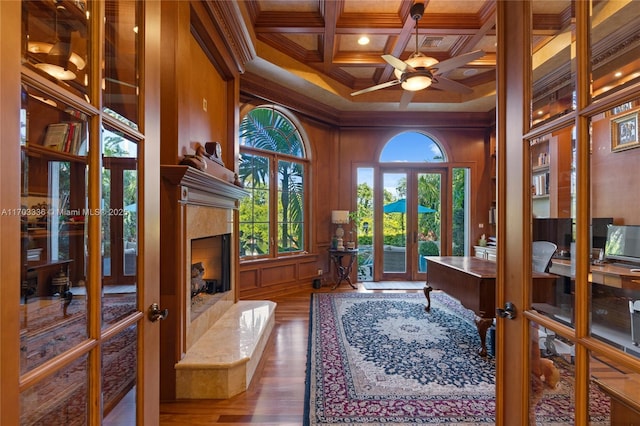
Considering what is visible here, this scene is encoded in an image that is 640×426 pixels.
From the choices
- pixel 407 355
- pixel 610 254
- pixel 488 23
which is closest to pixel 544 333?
pixel 610 254

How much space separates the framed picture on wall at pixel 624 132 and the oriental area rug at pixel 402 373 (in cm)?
65

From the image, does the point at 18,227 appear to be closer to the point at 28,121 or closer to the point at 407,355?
the point at 28,121

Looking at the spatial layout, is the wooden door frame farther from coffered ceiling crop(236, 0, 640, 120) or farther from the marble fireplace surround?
the marble fireplace surround

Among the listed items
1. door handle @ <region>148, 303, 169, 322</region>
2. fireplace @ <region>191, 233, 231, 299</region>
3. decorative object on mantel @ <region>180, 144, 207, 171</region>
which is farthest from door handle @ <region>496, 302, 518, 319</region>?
fireplace @ <region>191, 233, 231, 299</region>

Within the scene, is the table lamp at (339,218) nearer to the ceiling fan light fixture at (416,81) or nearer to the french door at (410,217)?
the french door at (410,217)

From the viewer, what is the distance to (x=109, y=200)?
962 millimetres

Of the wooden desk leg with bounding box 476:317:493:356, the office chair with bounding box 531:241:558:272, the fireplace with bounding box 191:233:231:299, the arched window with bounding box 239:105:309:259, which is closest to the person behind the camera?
the office chair with bounding box 531:241:558:272

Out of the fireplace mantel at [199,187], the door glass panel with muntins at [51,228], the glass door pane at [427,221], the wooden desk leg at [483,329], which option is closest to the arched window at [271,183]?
the fireplace mantel at [199,187]

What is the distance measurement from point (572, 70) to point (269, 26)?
146 inches

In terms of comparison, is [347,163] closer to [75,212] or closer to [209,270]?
[209,270]

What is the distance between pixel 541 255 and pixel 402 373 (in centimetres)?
189

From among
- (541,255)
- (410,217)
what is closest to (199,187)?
(541,255)

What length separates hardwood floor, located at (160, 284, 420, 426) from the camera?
1.98 m

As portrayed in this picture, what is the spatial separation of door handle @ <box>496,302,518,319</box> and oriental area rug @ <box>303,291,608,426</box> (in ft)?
0.77
